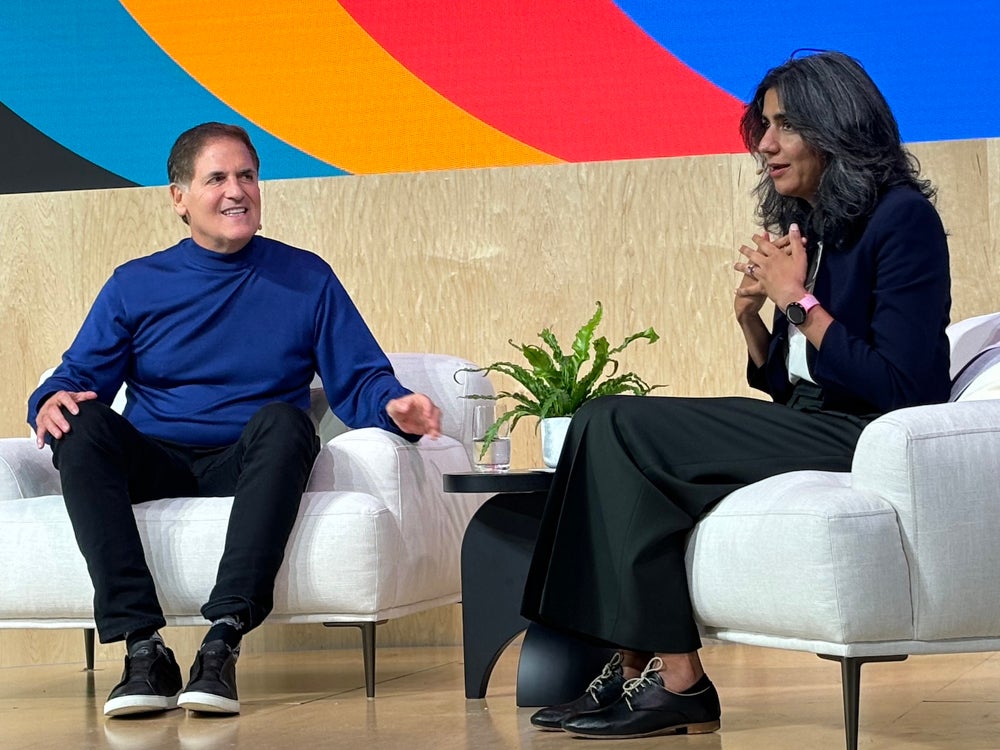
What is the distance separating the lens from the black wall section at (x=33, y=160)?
13.7ft

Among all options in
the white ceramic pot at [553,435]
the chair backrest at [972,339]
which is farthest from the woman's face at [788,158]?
the white ceramic pot at [553,435]

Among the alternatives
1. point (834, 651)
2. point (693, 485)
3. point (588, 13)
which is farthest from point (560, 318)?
point (834, 651)

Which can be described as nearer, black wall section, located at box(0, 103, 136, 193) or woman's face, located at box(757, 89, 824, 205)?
woman's face, located at box(757, 89, 824, 205)

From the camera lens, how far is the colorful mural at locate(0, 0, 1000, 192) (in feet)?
12.5

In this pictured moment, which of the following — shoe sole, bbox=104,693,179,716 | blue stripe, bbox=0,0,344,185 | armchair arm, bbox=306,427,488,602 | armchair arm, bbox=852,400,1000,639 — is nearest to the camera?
armchair arm, bbox=852,400,1000,639

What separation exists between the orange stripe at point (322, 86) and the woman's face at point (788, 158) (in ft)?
4.54

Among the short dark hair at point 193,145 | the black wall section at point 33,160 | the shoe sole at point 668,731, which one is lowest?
the shoe sole at point 668,731

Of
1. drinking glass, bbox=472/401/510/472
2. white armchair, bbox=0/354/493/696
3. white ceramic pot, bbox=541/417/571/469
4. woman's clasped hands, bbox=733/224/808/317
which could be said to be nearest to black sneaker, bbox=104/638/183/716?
white armchair, bbox=0/354/493/696

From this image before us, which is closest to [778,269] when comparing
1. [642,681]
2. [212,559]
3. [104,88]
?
[642,681]

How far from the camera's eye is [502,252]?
3.85 m

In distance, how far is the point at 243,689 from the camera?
125 inches

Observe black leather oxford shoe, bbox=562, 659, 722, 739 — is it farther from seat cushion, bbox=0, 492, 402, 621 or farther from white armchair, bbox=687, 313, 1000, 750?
seat cushion, bbox=0, 492, 402, 621

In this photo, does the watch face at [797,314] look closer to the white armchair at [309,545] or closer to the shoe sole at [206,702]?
the white armchair at [309,545]

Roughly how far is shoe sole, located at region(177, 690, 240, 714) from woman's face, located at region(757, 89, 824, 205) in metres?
1.40
